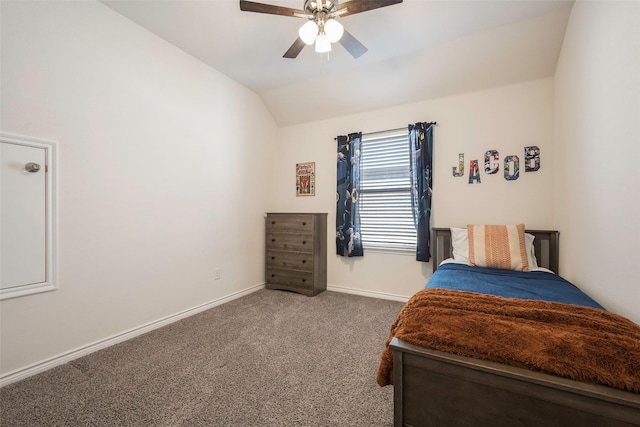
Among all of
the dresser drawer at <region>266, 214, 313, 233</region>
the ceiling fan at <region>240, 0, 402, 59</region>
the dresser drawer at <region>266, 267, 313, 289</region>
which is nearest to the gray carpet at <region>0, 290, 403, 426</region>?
the dresser drawer at <region>266, 267, 313, 289</region>

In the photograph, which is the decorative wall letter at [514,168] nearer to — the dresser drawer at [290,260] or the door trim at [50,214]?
the dresser drawer at [290,260]

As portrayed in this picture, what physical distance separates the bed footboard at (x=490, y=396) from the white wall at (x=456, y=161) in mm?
2060

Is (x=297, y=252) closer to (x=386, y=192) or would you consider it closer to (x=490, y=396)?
(x=386, y=192)

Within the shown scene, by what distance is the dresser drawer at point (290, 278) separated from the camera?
3180mm

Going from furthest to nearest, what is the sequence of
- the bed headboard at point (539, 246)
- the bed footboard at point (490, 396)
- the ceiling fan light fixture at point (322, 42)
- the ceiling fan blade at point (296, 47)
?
1. the bed headboard at point (539, 246)
2. the ceiling fan blade at point (296, 47)
3. the ceiling fan light fixture at point (322, 42)
4. the bed footboard at point (490, 396)

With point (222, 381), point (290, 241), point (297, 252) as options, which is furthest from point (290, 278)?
point (222, 381)

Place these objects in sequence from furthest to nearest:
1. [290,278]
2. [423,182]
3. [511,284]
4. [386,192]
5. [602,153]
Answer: [290,278], [386,192], [423,182], [511,284], [602,153]

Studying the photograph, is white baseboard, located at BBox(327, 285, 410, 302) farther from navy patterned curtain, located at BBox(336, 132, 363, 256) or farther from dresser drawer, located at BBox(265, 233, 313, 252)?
dresser drawer, located at BBox(265, 233, 313, 252)

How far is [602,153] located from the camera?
1505 mm

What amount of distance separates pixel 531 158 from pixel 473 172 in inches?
19.1

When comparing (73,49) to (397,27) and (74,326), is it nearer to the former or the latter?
(74,326)

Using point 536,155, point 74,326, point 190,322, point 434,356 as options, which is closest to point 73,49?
point 74,326

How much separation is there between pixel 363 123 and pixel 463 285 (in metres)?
2.28

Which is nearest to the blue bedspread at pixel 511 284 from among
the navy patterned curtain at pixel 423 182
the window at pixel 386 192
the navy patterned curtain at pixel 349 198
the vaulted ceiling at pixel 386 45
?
the navy patterned curtain at pixel 423 182
